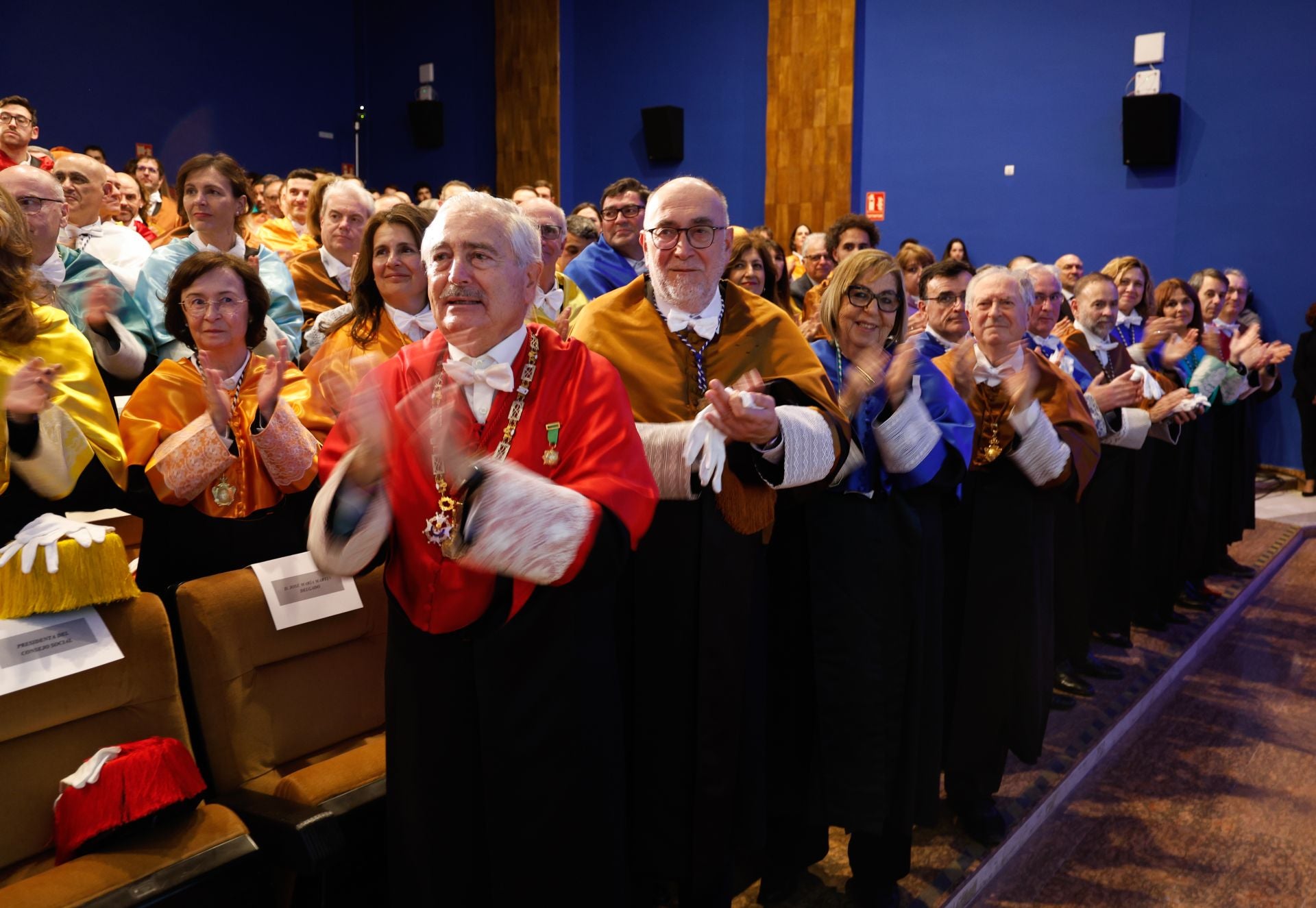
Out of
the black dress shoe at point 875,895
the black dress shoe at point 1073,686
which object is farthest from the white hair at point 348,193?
the black dress shoe at point 1073,686

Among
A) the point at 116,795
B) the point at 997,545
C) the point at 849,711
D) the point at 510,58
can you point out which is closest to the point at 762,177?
the point at 510,58

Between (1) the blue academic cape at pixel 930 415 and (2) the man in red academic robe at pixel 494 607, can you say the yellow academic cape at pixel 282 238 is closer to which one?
(1) the blue academic cape at pixel 930 415

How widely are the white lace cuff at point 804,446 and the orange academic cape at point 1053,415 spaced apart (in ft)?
3.27

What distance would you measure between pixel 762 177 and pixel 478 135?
4157mm

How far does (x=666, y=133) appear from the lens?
436 inches

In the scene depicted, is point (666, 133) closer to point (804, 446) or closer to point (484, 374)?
point (804, 446)

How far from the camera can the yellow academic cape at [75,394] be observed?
238cm

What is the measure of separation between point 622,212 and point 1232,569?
434 cm

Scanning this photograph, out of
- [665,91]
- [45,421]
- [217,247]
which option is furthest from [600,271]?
[665,91]

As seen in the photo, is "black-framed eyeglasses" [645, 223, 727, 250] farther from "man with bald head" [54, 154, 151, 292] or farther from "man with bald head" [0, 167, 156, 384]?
"man with bald head" [54, 154, 151, 292]

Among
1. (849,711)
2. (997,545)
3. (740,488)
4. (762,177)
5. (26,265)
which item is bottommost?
(849,711)

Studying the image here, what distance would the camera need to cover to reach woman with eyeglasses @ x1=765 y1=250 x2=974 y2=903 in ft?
8.49

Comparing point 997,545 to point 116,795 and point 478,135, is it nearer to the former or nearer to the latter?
point 116,795

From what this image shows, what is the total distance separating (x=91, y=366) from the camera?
2521 millimetres
